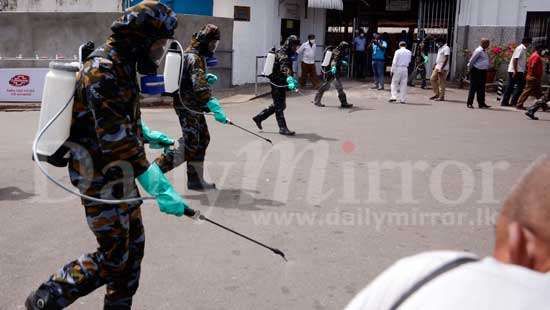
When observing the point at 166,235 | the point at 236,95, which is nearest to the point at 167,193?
the point at 166,235

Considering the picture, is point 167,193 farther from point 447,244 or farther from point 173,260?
point 447,244

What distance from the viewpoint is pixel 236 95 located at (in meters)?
15.4

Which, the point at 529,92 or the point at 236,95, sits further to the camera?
the point at 236,95

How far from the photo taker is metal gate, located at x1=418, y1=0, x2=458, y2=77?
19266 millimetres

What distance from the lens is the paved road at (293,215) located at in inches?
155

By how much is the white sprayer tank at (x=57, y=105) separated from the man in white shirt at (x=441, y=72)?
1338 centimetres

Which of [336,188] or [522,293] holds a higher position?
[522,293]

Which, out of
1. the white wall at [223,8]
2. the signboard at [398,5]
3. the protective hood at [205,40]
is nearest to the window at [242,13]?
the white wall at [223,8]

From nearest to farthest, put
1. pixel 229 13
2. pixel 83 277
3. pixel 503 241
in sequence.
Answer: pixel 503 241, pixel 83 277, pixel 229 13

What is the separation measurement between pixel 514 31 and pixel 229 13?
29.0 ft

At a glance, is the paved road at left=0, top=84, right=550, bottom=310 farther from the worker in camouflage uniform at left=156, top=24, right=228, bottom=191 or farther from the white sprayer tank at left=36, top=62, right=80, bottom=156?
the white sprayer tank at left=36, top=62, right=80, bottom=156

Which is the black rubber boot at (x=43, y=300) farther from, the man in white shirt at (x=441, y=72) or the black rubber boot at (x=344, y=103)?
the man in white shirt at (x=441, y=72)

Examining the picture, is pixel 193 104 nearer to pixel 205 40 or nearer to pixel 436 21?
pixel 205 40

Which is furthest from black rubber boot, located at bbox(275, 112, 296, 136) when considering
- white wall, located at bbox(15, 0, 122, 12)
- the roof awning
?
white wall, located at bbox(15, 0, 122, 12)
